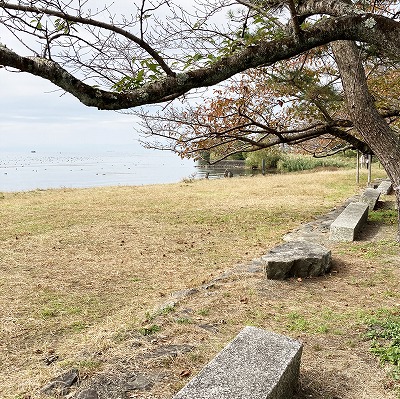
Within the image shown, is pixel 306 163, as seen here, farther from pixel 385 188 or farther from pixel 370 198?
pixel 370 198

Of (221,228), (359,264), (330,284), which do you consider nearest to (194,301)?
(330,284)

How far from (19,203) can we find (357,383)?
12803 millimetres

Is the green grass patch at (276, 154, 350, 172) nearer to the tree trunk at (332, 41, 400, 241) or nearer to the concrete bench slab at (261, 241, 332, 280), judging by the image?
the tree trunk at (332, 41, 400, 241)

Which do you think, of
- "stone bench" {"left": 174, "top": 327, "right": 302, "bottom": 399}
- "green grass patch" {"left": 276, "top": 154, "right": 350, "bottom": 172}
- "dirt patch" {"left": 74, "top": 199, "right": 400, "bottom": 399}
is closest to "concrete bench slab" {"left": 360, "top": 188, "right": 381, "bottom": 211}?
"dirt patch" {"left": 74, "top": 199, "right": 400, "bottom": 399}

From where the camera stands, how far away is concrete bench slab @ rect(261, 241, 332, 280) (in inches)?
205

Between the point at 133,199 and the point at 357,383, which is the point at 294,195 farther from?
the point at 357,383

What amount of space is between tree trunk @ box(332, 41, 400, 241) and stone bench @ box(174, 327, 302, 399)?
10.9 ft

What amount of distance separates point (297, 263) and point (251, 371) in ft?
9.73

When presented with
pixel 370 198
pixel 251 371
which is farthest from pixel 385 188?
pixel 251 371

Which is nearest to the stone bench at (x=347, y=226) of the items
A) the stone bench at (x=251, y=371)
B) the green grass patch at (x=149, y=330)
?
the green grass patch at (x=149, y=330)

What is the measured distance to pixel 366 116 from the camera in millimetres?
5820

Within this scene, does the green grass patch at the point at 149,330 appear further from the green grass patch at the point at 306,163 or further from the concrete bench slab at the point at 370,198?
the green grass patch at the point at 306,163

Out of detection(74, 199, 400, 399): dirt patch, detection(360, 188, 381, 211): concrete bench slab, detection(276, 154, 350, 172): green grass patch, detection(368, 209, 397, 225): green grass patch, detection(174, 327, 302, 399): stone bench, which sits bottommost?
detection(74, 199, 400, 399): dirt patch

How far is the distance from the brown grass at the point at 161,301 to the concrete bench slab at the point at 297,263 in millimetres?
155
